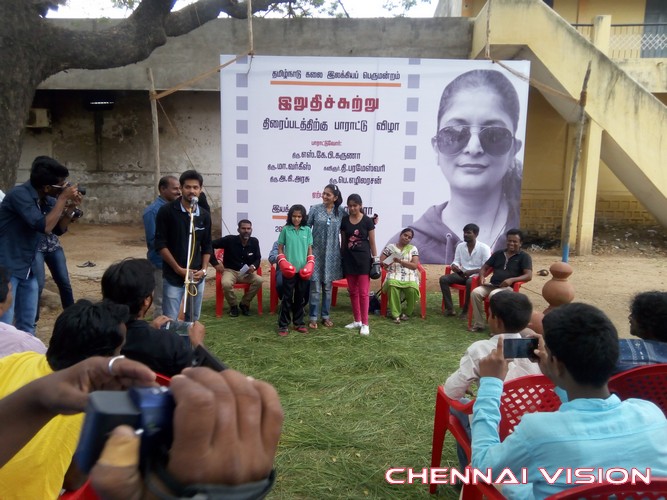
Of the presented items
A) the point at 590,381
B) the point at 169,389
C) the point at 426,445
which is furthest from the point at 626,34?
the point at 169,389

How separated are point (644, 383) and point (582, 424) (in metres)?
0.85

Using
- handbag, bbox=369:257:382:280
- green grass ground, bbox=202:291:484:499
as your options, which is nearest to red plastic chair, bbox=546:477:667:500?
green grass ground, bbox=202:291:484:499

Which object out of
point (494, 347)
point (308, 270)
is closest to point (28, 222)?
point (308, 270)

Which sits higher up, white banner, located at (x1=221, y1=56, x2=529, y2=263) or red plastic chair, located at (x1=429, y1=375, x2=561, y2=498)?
white banner, located at (x1=221, y1=56, x2=529, y2=263)

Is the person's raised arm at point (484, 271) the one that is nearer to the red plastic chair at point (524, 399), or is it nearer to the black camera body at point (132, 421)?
the red plastic chair at point (524, 399)

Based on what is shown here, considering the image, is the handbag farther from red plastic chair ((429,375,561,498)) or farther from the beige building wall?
the beige building wall

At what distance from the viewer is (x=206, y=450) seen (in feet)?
2.34

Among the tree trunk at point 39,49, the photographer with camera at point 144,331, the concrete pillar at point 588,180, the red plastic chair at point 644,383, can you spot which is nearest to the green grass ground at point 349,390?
the photographer with camera at point 144,331

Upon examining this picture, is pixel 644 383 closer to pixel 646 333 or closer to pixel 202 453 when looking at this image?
pixel 646 333

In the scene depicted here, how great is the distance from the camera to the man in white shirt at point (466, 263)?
6367 mm

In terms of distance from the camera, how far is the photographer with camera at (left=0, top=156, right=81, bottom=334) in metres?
3.81

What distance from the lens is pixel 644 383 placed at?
212 centimetres

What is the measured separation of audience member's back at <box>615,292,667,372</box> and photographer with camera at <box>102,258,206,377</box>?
71.8 inches

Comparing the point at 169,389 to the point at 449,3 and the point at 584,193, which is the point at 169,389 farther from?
the point at 449,3
